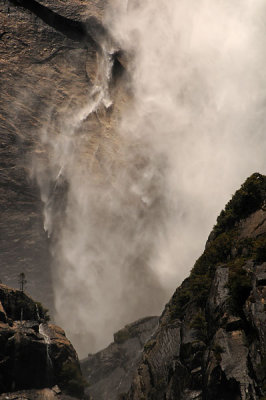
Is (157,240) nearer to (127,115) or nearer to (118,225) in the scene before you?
(118,225)

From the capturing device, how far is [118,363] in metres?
64.7

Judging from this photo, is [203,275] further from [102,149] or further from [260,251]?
[102,149]

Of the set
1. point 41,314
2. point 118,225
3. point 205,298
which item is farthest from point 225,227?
point 118,225

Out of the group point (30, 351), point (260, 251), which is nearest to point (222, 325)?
point (260, 251)

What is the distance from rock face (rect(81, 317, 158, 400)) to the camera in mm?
59344

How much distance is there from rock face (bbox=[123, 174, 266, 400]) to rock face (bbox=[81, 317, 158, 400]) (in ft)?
70.4

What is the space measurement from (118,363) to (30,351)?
20.2 meters

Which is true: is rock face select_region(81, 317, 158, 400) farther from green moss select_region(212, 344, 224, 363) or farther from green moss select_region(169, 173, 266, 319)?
green moss select_region(212, 344, 224, 363)

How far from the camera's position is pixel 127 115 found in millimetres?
94750

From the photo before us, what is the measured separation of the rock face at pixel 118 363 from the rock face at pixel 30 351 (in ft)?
25.9

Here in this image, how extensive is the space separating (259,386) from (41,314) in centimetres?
4104

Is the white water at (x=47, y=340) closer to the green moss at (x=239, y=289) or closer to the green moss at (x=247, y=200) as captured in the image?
the green moss at (x=247, y=200)

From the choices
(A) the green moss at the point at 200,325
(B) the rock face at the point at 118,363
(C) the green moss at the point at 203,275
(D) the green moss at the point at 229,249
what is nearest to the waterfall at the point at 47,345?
(B) the rock face at the point at 118,363

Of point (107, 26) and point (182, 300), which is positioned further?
point (107, 26)
